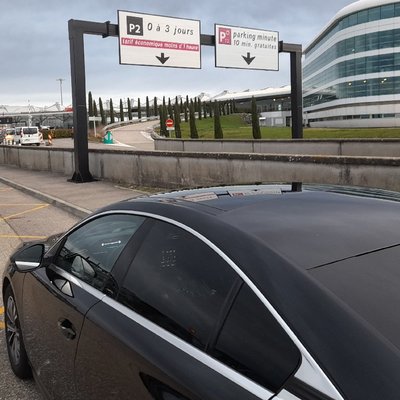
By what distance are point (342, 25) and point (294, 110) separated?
6701 cm

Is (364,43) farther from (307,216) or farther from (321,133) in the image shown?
(307,216)

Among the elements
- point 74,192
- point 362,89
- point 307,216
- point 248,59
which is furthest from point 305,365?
point 362,89

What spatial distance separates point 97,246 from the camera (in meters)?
2.80

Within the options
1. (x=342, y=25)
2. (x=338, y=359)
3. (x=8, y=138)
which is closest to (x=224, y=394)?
(x=338, y=359)

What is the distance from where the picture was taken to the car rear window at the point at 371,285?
5.01 ft

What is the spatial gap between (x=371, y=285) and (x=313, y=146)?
54.4 ft

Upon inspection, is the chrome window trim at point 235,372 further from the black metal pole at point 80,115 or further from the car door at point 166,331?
the black metal pole at point 80,115

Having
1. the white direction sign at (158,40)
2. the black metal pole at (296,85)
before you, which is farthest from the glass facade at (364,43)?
the white direction sign at (158,40)

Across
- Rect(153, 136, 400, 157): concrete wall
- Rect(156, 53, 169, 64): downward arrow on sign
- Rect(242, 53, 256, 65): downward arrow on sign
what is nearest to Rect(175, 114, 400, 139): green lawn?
Rect(153, 136, 400, 157): concrete wall

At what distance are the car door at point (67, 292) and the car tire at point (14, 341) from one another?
261mm

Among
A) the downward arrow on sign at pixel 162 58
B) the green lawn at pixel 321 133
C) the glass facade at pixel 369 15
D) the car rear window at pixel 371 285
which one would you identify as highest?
the glass facade at pixel 369 15

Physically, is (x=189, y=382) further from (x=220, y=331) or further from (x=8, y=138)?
(x=8, y=138)

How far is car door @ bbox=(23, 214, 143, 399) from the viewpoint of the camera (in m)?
2.41

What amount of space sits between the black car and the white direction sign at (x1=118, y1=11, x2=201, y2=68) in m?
15.5
